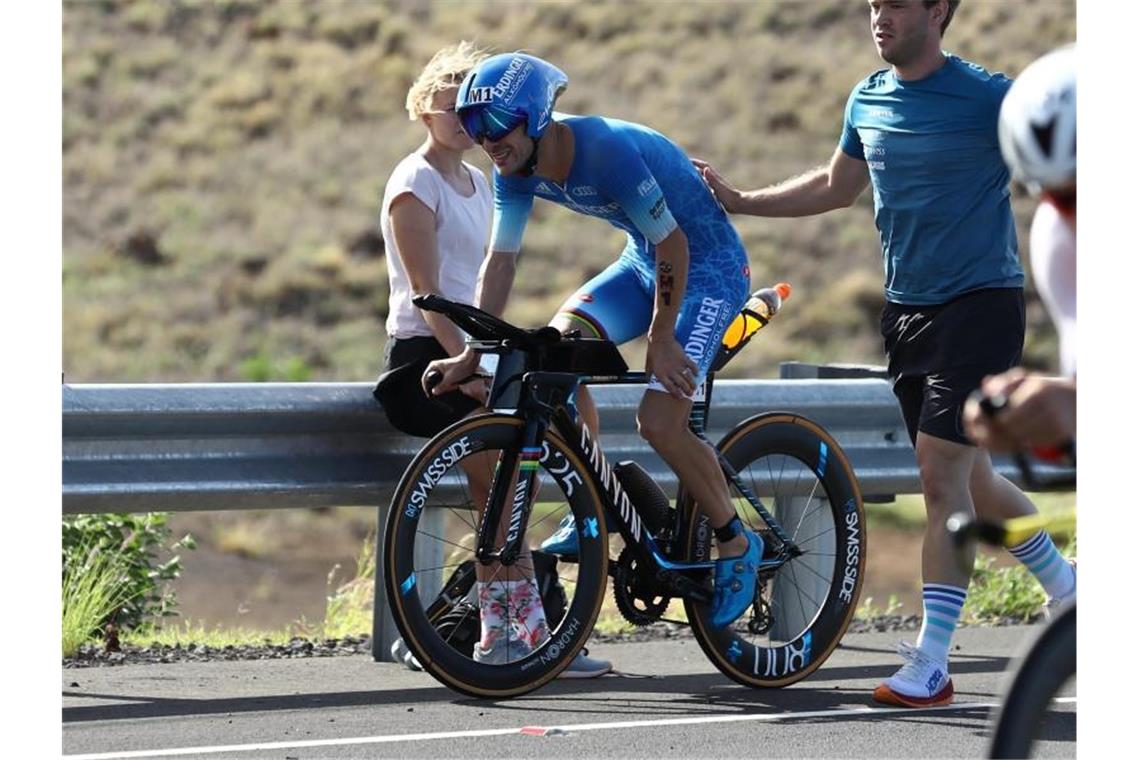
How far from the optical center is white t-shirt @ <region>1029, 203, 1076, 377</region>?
4145mm

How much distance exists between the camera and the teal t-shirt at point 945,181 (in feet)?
23.3

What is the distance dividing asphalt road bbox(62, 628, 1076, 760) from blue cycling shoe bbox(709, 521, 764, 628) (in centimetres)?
29

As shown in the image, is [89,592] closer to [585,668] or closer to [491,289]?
[585,668]

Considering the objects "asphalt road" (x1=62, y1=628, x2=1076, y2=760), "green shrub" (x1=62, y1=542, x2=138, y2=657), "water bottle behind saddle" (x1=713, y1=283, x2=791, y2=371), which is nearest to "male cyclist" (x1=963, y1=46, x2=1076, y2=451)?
"asphalt road" (x1=62, y1=628, x2=1076, y2=760)

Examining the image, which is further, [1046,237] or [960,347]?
[960,347]

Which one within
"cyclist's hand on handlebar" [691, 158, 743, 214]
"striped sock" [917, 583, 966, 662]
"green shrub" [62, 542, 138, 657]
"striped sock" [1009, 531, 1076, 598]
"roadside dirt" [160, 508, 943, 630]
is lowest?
"roadside dirt" [160, 508, 943, 630]

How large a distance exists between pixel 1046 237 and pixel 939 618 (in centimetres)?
327

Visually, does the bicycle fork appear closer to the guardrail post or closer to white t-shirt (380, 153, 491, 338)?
white t-shirt (380, 153, 491, 338)

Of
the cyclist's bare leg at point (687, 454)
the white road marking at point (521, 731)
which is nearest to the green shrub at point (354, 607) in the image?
the cyclist's bare leg at point (687, 454)

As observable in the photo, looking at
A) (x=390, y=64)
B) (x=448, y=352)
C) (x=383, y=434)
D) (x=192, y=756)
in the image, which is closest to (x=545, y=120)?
(x=448, y=352)

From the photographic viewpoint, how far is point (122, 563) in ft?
29.7

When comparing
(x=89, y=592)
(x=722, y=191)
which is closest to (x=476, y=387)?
(x=722, y=191)

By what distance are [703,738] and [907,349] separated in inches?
61.8

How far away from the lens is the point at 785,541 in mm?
7938
